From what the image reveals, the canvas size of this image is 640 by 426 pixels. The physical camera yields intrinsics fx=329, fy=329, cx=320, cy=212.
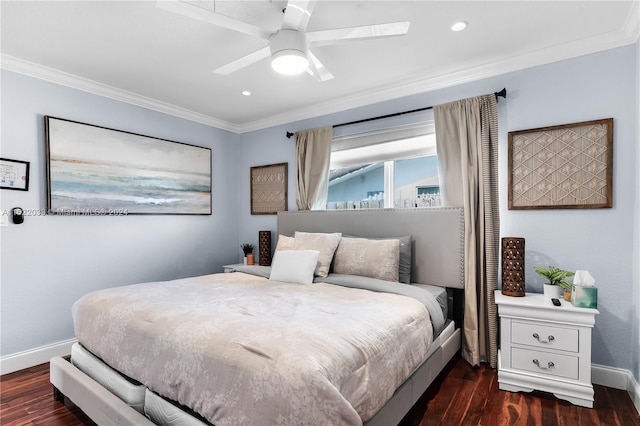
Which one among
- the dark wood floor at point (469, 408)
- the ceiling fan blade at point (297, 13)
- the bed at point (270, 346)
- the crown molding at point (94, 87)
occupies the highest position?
the crown molding at point (94, 87)

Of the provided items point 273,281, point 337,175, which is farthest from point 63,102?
point 337,175

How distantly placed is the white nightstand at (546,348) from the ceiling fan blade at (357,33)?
197cm

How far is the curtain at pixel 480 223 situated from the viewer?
9.09ft

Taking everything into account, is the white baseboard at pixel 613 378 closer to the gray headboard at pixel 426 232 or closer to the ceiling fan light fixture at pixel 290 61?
the gray headboard at pixel 426 232

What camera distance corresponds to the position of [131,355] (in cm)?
175

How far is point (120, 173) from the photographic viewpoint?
347cm

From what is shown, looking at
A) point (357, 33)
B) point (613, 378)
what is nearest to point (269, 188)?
point (357, 33)

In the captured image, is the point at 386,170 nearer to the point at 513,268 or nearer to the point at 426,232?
the point at 426,232

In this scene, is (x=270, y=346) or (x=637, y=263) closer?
(x=270, y=346)

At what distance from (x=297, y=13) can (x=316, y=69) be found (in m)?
0.45

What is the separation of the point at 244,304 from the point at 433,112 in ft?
8.06

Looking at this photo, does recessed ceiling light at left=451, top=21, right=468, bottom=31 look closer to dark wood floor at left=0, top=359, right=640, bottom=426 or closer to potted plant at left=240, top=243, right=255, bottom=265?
dark wood floor at left=0, top=359, right=640, bottom=426

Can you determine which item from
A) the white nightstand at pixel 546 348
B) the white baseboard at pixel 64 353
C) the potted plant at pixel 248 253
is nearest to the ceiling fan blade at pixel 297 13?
the white nightstand at pixel 546 348

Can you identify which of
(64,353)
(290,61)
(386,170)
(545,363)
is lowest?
(64,353)
